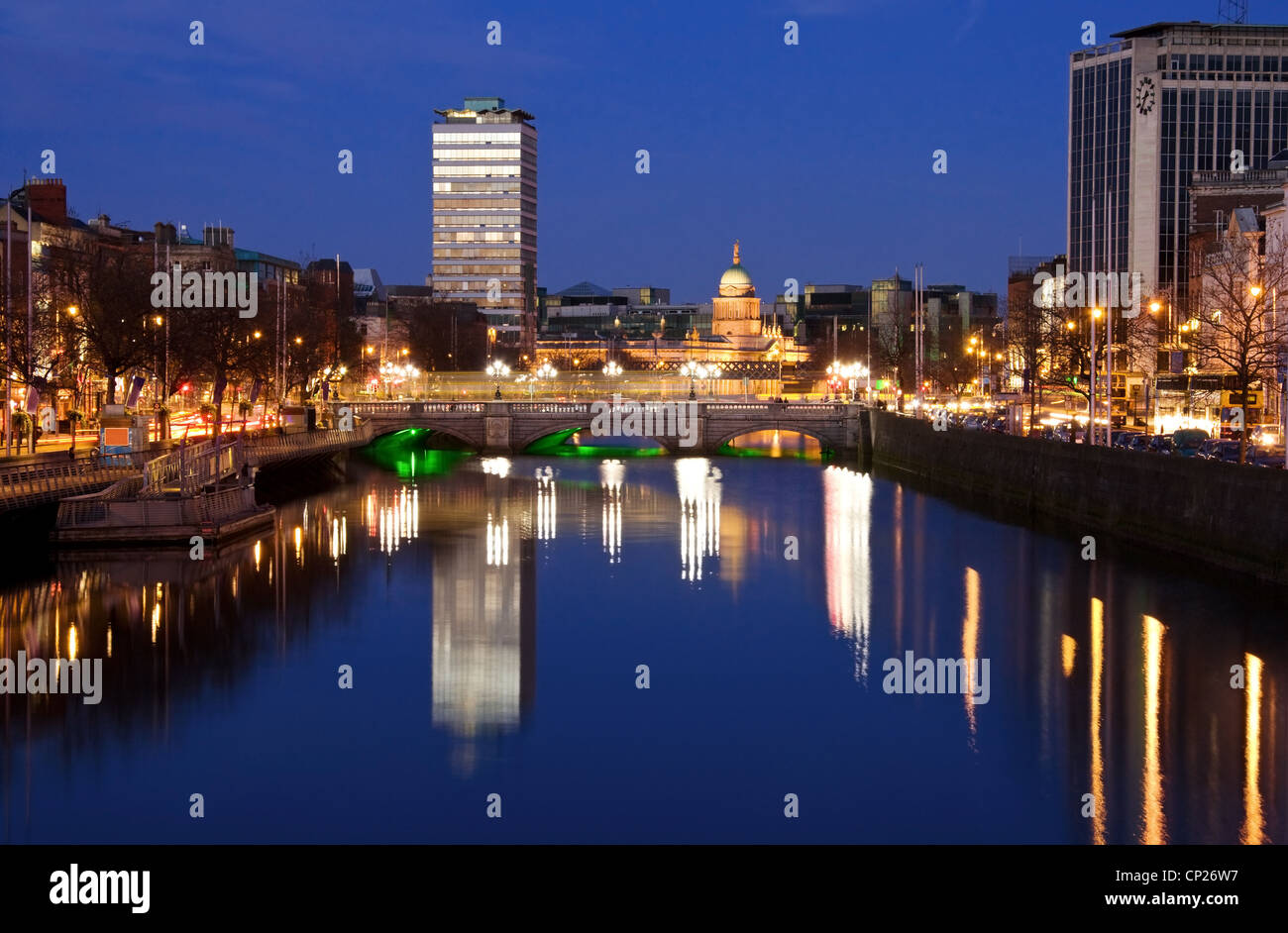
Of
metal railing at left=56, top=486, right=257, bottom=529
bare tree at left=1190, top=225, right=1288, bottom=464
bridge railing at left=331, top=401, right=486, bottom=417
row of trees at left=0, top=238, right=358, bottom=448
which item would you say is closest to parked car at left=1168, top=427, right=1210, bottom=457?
bare tree at left=1190, top=225, right=1288, bottom=464

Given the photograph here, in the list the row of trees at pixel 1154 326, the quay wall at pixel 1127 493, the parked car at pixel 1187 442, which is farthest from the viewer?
the row of trees at pixel 1154 326

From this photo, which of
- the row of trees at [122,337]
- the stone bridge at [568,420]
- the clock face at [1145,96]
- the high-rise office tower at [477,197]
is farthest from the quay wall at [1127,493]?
the high-rise office tower at [477,197]

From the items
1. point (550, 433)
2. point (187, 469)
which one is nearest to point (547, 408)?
point (550, 433)

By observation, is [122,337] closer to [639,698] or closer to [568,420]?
[568,420]

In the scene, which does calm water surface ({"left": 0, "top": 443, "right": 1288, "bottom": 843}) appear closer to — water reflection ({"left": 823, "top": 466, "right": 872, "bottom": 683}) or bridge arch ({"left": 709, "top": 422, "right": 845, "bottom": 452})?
water reflection ({"left": 823, "top": 466, "right": 872, "bottom": 683})

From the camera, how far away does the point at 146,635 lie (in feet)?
108

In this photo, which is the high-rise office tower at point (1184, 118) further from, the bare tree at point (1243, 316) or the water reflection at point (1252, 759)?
the water reflection at point (1252, 759)

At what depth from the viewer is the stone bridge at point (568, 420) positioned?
93.0 metres

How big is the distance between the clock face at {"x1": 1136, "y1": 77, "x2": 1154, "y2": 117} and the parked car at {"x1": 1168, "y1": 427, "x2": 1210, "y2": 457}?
63.1 m

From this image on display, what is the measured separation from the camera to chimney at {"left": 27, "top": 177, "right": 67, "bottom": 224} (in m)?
88.8

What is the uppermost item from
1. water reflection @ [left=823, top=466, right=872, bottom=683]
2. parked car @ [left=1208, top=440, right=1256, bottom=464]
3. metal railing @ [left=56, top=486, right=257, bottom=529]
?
parked car @ [left=1208, top=440, right=1256, bottom=464]

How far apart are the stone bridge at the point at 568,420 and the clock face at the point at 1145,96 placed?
3781cm
